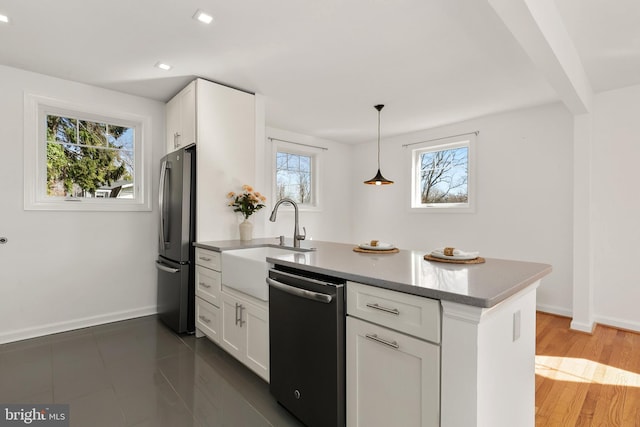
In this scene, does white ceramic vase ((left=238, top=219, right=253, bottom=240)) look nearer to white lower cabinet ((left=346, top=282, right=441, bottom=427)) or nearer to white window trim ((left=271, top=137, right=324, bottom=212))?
white window trim ((left=271, top=137, right=324, bottom=212))

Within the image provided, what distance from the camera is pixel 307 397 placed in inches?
63.0

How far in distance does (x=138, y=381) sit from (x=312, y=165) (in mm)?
4067

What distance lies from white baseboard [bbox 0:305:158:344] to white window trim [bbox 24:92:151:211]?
109 centimetres

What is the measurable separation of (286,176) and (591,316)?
4177 millimetres

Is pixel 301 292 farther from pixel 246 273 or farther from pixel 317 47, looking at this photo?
pixel 317 47

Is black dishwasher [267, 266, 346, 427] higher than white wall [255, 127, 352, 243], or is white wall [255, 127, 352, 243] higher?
white wall [255, 127, 352, 243]

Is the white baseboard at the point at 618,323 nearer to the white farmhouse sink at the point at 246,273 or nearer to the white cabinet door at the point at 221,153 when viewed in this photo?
the white farmhouse sink at the point at 246,273

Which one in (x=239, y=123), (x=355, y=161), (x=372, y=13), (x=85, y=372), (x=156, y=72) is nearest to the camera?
(x=372, y=13)

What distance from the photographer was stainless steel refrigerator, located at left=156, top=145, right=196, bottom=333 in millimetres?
2877

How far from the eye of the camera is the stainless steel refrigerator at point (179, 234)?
2.88 metres

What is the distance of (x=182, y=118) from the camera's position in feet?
10.6

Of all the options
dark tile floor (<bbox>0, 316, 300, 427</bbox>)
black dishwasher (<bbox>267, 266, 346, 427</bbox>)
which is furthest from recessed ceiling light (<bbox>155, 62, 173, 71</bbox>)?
dark tile floor (<bbox>0, 316, 300, 427</bbox>)

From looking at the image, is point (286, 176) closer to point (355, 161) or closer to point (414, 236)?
point (355, 161)

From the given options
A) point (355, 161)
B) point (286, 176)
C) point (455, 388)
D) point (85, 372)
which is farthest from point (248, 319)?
point (355, 161)
